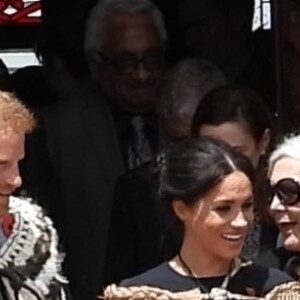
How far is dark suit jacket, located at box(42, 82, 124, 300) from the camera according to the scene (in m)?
4.62

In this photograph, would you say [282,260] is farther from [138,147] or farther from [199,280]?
[138,147]

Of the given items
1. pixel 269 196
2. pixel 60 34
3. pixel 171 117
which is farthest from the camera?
pixel 60 34

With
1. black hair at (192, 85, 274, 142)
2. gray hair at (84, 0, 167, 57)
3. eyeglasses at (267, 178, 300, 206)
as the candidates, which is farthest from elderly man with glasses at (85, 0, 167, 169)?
eyeglasses at (267, 178, 300, 206)

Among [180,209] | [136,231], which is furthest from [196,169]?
[136,231]

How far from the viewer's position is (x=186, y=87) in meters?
4.52

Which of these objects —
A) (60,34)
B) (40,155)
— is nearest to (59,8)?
(60,34)

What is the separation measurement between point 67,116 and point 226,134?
2.22 feet

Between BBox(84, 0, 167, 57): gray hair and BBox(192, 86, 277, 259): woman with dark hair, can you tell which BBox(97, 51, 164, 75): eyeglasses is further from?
BBox(192, 86, 277, 259): woman with dark hair

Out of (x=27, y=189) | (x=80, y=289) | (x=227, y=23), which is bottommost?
(x=80, y=289)

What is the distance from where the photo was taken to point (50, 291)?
3.71 meters

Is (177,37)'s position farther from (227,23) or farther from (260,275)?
(260,275)

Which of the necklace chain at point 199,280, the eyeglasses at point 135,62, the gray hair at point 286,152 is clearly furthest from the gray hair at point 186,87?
the necklace chain at point 199,280

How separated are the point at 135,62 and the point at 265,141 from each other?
51 centimetres

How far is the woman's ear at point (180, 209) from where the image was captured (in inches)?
152
